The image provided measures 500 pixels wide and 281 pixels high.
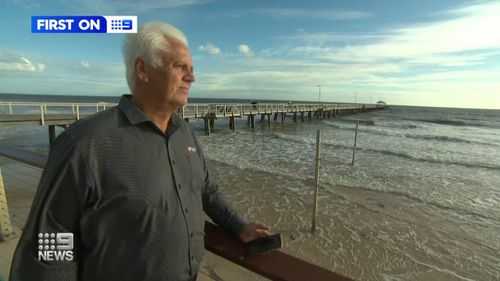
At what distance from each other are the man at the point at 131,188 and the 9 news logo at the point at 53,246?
0.01 m

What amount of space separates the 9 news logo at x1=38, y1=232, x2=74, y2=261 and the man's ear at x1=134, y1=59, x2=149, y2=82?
73 centimetres

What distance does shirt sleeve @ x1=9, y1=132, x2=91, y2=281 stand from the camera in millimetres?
1117

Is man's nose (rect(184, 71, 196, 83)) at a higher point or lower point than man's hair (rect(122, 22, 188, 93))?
lower

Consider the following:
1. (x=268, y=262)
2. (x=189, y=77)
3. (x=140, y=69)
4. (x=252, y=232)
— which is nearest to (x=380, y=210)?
(x=252, y=232)

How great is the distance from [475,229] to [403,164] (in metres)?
7.40

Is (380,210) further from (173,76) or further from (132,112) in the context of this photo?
(132,112)

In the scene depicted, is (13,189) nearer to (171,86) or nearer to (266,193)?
(266,193)

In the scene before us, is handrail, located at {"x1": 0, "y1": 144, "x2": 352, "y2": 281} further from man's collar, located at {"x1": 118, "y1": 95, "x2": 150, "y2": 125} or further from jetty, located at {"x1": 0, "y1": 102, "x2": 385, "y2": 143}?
jetty, located at {"x1": 0, "y1": 102, "x2": 385, "y2": 143}

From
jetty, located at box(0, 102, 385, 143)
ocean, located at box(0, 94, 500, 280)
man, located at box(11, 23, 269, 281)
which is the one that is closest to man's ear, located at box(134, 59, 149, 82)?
man, located at box(11, 23, 269, 281)

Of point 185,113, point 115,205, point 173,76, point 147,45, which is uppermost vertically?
point 147,45

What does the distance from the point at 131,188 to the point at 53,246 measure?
0.34m

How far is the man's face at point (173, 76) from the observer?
1.42 m

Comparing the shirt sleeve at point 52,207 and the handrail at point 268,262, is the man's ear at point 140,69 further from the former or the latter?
the handrail at point 268,262

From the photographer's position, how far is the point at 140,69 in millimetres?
1409
